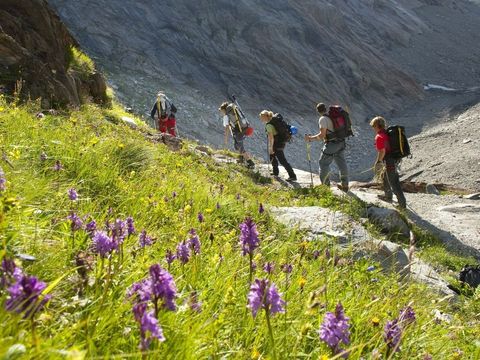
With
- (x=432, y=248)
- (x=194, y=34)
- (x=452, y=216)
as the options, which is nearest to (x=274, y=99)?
(x=194, y=34)

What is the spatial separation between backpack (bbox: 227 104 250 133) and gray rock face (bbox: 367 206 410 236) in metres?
6.49

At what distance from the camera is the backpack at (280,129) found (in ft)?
47.1

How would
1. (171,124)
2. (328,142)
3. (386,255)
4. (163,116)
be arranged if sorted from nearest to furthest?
(386,255)
(328,142)
(163,116)
(171,124)

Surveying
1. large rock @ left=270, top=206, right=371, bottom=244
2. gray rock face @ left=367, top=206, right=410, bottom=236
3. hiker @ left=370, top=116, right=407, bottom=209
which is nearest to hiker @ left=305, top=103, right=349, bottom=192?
hiker @ left=370, top=116, right=407, bottom=209

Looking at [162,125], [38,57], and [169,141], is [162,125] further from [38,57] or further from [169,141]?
[38,57]

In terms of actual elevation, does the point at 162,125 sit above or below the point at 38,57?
below

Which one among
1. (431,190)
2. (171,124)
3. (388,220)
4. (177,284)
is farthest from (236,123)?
(177,284)

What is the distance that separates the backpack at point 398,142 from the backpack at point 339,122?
1205 millimetres

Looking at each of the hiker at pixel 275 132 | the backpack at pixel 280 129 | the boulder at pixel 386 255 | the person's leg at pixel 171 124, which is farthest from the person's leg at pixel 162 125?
the boulder at pixel 386 255

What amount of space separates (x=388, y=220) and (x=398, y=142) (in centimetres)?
304

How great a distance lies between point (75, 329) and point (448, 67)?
10376cm

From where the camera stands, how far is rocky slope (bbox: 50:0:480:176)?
46281 millimetres

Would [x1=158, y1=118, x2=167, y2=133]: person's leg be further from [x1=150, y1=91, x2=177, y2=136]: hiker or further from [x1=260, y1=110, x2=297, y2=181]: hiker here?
[x1=260, y1=110, x2=297, y2=181]: hiker

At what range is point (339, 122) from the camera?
1238 cm
